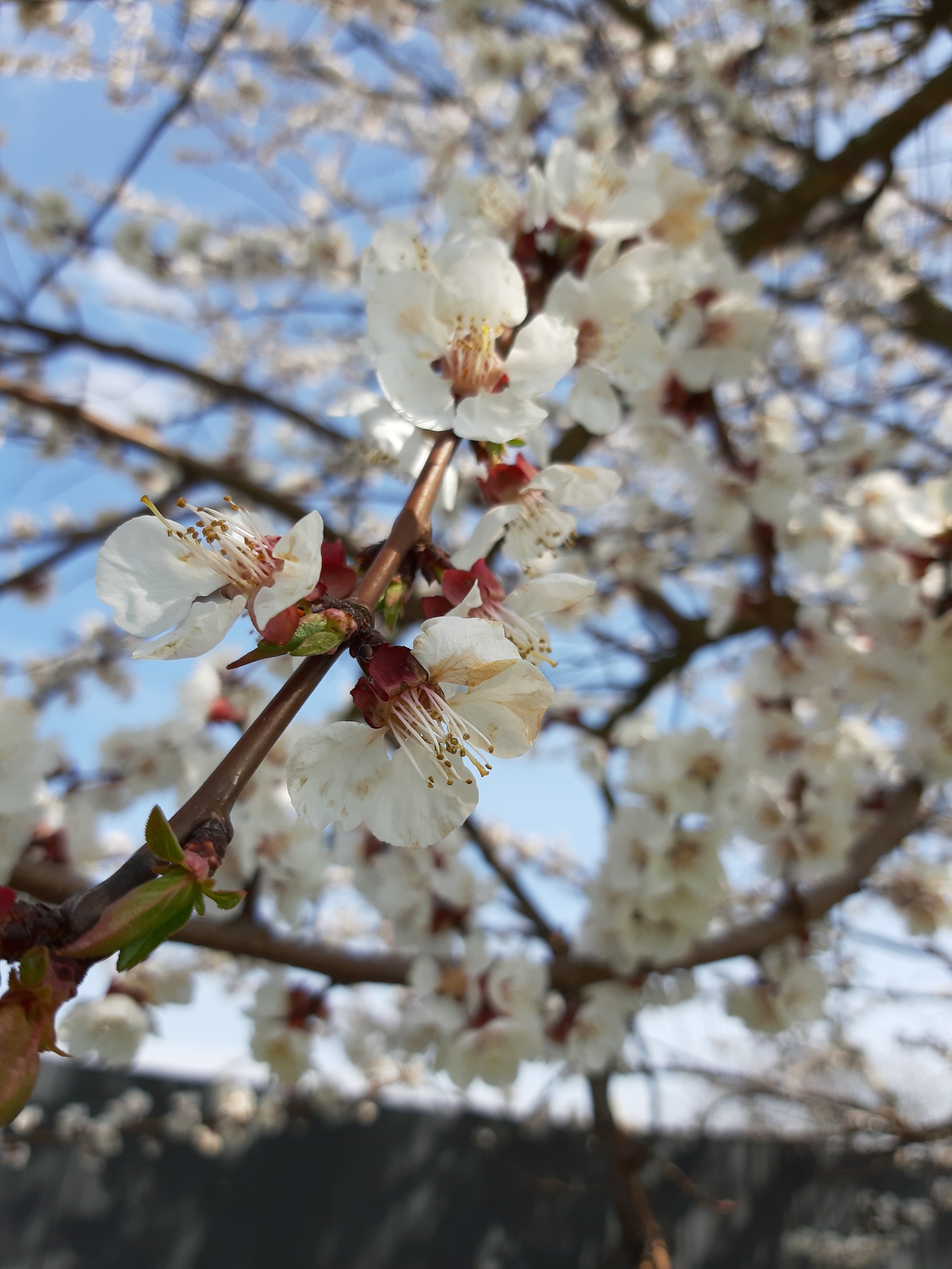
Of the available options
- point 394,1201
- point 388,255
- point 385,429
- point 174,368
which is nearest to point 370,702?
point 385,429

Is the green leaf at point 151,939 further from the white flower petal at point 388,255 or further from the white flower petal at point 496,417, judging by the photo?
the white flower petal at point 388,255

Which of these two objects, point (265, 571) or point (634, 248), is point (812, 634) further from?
point (265, 571)

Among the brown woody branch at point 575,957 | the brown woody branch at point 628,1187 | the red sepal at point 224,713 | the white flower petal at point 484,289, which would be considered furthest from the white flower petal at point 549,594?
the brown woody branch at point 628,1187

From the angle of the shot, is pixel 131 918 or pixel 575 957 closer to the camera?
pixel 131 918

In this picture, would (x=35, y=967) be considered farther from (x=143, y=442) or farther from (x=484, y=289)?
(x=143, y=442)

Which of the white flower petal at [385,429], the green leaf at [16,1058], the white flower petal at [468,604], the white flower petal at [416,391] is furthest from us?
the white flower petal at [385,429]
